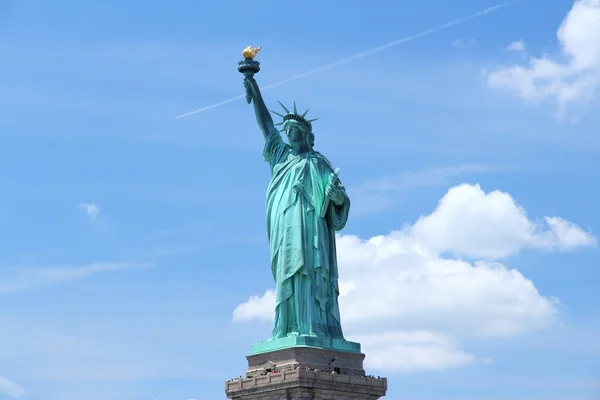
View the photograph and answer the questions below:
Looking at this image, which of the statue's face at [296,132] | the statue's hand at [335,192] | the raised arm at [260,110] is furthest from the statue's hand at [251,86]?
the statue's hand at [335,192]

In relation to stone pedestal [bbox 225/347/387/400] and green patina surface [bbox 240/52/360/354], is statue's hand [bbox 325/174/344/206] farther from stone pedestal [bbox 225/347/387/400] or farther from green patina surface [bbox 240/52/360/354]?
stone pedestal [bbox 225/347/387/400]

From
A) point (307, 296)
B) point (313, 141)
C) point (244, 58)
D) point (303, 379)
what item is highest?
point (244, 58)

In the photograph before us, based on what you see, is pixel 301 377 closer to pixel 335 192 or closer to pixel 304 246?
pixel 304 246

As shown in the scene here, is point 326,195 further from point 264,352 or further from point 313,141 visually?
point 264,352

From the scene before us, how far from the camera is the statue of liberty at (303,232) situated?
164ft

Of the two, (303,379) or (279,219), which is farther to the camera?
(279,219)

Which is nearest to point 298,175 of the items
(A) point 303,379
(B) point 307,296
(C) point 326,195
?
(C) point 326,195

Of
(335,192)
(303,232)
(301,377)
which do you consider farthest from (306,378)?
(335,192)

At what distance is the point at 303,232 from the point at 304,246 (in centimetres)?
56

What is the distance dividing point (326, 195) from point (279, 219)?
199cm

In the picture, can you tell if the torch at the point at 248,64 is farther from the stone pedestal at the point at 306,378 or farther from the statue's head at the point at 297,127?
the stone pedestal at the point at 306,378

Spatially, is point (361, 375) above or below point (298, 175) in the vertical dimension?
below

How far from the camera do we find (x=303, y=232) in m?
50.7

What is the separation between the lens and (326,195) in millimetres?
51000
